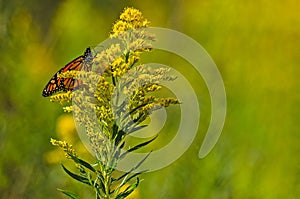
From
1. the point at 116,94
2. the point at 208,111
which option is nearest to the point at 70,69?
the point at 116,94

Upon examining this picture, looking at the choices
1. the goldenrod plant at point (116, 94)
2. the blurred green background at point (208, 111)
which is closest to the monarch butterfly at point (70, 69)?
the goldenrod plant at point (116, 94)

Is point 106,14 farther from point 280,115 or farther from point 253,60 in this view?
point 280,115

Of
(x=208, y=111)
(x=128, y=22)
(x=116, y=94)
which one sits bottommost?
(x=116, y=94)

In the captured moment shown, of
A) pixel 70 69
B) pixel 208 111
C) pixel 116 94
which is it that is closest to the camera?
pixel 116 94

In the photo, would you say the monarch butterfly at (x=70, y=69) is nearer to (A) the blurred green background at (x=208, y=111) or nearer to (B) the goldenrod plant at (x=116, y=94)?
(B) the goldenrod plant at (x=116, y=94)

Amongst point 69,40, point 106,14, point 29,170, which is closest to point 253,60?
point 69,40

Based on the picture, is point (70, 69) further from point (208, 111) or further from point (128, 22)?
point (208, 111)

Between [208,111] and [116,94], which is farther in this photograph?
[208,111]
